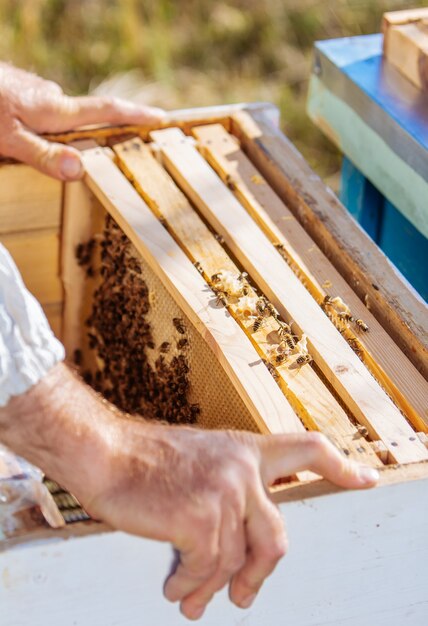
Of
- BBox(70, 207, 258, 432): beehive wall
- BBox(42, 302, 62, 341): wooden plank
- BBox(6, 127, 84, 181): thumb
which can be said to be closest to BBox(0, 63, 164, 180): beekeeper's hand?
BBox(6, 127, 84, 181): thumb

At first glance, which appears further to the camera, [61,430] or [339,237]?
[339,237]

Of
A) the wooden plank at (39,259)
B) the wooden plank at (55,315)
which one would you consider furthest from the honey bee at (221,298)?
the wooden plank at (55,315)

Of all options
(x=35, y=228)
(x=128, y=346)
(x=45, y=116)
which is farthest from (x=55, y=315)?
(x=45, y=116)

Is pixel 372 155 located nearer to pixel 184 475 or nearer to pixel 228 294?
pixel 228 294

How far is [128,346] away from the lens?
2730mm

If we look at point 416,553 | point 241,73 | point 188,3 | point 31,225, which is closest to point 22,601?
point 416,553

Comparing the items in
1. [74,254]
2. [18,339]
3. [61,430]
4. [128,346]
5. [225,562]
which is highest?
[18,339]

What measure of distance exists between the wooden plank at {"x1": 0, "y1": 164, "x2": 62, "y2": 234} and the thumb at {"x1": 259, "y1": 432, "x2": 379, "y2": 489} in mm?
1409

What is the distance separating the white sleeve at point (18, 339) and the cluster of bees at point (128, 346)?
683mm

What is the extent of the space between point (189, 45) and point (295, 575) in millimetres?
4706

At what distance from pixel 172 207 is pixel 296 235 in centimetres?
35

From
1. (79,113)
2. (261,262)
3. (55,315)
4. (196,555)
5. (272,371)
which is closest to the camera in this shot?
(196,555)

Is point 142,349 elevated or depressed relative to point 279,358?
depressed

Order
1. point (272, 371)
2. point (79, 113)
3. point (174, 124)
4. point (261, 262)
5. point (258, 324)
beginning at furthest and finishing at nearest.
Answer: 1. point (174, 124)
2. point (79, 113)
3. point (261, 262)
4. point (258, 324)
5. point (272, 371)
